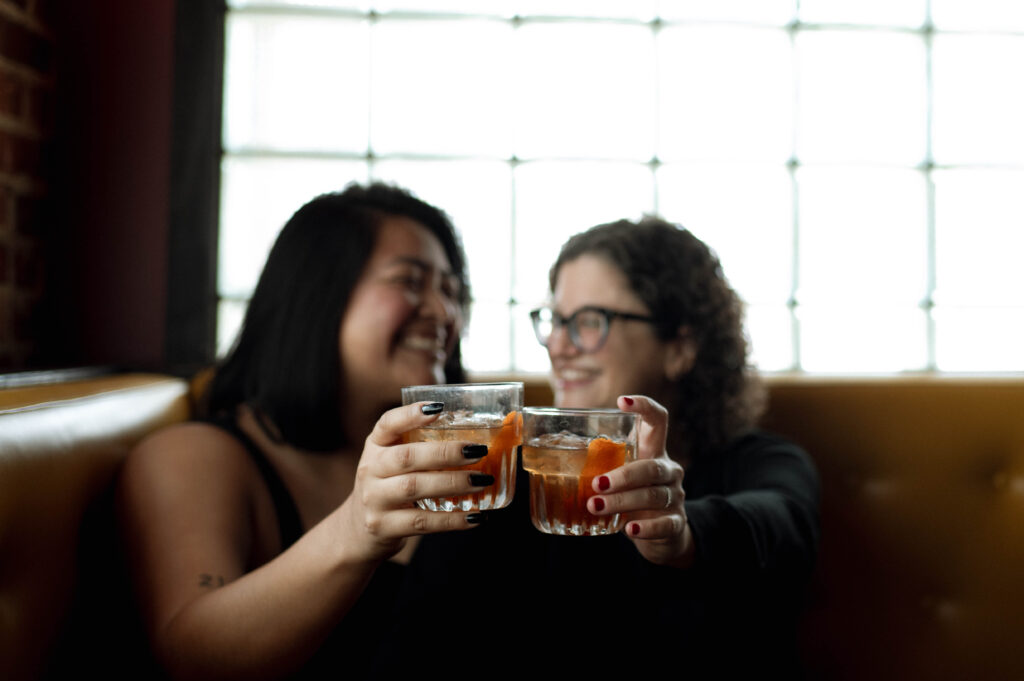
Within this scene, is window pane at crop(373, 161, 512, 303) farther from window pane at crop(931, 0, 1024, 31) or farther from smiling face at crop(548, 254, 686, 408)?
window pane at crop(931, 0, 1024, 31)

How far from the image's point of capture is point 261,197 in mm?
2248

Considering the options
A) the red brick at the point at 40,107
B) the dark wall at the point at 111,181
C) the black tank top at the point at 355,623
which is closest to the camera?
the black tank top at the point at 355,623

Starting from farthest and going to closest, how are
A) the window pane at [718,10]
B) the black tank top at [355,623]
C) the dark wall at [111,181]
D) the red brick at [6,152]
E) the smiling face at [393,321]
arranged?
the window pane at [718,10] → the dark wall at [111,181] → the red brick at [6,152] → the smiling face at [393,321] → the black tank top at [355,623]

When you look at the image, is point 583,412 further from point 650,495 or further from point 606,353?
point 606,353

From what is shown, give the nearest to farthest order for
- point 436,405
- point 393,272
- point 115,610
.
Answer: point 436,405, point 115,610, point 393,272

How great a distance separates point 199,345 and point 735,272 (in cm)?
177

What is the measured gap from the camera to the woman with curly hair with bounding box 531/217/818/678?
93cm

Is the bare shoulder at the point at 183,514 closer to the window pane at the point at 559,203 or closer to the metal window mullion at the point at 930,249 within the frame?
the window pane at the point at 559,203

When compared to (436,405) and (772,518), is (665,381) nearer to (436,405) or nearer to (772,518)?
(772,518)

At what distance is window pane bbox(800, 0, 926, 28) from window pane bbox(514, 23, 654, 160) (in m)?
0.59

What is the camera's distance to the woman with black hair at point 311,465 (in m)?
0.85

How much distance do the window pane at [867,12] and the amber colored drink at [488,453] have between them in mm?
2199

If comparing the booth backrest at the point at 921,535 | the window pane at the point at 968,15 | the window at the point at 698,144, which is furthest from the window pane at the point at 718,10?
the booth backrest at the point at 921,535

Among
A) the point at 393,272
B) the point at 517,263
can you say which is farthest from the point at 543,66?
the point at 393,272
